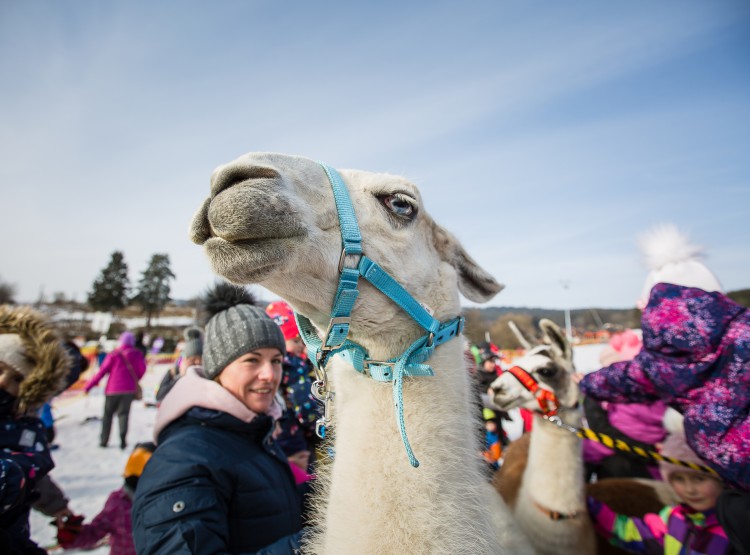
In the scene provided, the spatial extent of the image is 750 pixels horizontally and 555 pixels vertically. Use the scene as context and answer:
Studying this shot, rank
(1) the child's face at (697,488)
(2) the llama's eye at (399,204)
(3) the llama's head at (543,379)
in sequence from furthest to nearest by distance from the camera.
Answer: (3) the llama's head at (543,379)
(1) the child's face at (697,488)
(2) the llama's eye at (399,204)

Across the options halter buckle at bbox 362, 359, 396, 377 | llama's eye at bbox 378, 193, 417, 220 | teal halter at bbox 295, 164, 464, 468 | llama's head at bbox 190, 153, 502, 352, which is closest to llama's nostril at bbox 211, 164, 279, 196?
llama's head at bbox 190, 153, 502, 352

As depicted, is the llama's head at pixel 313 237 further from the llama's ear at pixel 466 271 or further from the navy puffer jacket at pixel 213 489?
the navy puffer jacket at pixel 213 489

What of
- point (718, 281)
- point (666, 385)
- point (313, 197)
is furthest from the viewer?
point (718, 281)

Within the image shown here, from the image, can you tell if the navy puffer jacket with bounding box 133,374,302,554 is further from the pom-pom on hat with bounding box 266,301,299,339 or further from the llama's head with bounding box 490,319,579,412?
the llama's head with bounding box 490,319,579,412

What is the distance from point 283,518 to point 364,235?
1395 mm

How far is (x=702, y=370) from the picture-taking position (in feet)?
5.88

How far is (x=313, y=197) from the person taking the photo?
136 cm

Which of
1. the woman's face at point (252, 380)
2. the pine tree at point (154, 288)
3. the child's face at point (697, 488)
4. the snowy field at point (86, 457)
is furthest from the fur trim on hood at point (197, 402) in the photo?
the pine tree at point (154, 288)

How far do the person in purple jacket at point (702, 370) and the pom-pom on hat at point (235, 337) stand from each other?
82.3 inches

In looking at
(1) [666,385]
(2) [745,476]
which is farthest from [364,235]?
(2) [745,476]

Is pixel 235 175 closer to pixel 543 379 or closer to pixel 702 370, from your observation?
pixel 702 370

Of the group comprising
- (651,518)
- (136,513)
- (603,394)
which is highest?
(603,394)

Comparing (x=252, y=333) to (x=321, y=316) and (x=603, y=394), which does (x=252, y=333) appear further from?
(x=603, y=394)

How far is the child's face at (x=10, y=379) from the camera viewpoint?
2.13 metres
